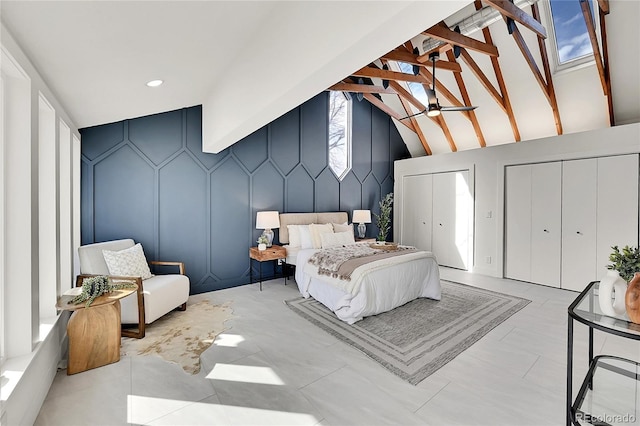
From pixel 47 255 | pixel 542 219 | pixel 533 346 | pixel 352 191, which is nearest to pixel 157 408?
pixel 47 255

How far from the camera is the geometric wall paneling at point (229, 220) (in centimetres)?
448

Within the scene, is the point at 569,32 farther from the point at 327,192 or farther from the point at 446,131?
the point at 327,192

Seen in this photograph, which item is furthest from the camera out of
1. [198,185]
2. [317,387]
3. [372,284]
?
Result: [198,185]

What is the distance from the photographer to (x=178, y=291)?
3355 mm

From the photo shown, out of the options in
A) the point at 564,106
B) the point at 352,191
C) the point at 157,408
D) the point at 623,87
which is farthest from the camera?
the point at 352,191

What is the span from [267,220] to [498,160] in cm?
441

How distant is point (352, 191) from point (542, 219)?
349cm

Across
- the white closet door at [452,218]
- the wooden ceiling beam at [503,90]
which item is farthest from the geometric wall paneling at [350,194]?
the wooden ceiling beam at [503,90]

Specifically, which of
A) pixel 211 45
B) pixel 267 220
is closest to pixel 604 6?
pixel 211 45

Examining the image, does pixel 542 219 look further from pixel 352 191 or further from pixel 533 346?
pixel 352 191

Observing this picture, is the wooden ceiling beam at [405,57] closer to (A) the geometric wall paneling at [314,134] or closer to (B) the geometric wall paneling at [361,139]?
(A) the geometric wall paneling at [314,134]

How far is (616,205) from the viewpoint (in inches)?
163

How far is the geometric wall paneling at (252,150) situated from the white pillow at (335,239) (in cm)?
169

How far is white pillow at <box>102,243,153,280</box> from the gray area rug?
1.86m
